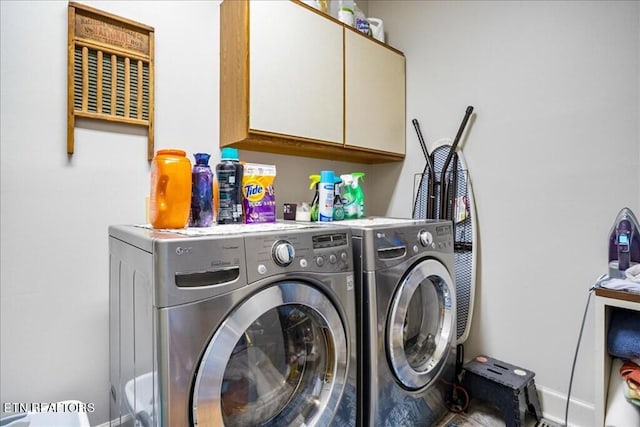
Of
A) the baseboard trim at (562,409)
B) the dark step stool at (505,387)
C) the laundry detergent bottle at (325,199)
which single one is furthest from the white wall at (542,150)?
the laundry detergent bottle at (325,199)

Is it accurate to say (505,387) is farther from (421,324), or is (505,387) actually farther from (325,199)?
(325,199)

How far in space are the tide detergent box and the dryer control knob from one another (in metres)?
0.44

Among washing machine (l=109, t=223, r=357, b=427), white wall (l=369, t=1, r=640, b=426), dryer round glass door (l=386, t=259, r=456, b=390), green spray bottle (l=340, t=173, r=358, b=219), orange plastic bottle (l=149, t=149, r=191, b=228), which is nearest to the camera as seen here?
washing machine (l=109, t=223, r=357, b=427)

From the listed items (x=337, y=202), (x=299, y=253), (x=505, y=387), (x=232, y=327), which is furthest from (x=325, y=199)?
(x=505, y=387)

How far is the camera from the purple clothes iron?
1415 mm

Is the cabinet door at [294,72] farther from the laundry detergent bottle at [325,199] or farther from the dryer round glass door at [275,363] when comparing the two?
the dryer round glass door at [275,363]

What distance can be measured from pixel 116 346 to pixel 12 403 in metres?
0.43

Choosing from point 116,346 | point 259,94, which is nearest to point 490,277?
→ point 259,94

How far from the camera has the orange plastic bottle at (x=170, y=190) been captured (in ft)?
3.74

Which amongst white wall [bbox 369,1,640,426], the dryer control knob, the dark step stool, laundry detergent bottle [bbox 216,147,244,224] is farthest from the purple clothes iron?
laundry detergent bottle [bbox 216,147,244,224]

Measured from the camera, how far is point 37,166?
1.31 m

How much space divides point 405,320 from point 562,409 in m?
0.98

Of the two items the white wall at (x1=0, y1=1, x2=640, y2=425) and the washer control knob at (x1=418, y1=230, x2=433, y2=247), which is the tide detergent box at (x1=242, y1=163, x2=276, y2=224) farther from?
the washer control knob at (x1=418, y1=230, x2=433, y2=247)

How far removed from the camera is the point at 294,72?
1708 millimetres
